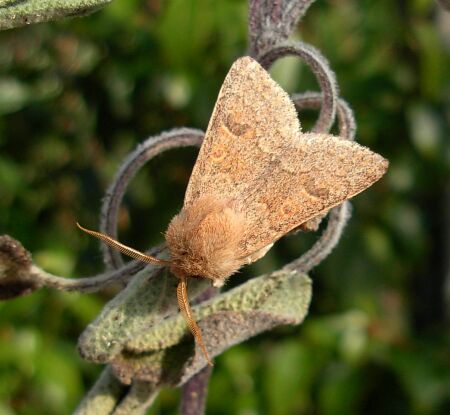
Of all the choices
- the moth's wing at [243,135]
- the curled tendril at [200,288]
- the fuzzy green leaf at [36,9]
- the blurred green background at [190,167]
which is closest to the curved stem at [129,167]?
the curled tendril at [200,288]

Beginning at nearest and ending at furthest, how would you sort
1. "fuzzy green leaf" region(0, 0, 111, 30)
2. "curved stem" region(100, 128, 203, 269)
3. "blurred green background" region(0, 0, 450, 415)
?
"fuzzy green leaf" region(0, 0, 111, 30), "curved stem" region(100, 128, 203, 269), "blurred green background" region(0, 0, 450, 415)

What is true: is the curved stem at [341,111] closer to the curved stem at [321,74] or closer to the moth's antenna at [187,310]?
the curved stem at [321,74]

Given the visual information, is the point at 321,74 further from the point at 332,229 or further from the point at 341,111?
the point at 332,229

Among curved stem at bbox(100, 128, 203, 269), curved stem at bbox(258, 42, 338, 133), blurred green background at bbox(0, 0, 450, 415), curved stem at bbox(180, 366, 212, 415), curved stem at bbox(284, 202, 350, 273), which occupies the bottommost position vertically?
blurred green background at bbox(0, 0, 450, 415)

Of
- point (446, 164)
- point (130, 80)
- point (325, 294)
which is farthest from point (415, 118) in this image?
point (130, 80)

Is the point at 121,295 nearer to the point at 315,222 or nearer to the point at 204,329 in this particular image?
the point at 204,329

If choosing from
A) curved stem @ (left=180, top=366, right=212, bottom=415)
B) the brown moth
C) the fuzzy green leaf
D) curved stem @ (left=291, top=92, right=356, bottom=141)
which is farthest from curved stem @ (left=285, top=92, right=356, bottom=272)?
the fuzzy green leaf

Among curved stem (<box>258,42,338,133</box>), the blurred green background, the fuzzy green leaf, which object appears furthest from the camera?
the blurred green background

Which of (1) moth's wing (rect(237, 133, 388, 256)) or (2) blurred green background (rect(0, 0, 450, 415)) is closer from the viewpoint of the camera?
(1) moth's wing (rect(237, 133, 388, 256))

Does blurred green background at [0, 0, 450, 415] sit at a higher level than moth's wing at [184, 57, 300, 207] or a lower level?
lower

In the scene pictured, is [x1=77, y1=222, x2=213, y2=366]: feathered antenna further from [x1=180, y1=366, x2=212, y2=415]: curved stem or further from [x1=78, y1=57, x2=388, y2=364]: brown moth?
[x1=180, y1=366, x2=212, y2=415]: curved stem
